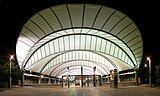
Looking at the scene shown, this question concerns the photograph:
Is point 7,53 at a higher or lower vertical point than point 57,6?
lower

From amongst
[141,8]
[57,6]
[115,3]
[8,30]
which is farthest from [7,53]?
[141,8]

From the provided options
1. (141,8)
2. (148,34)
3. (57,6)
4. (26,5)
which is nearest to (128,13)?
(141,8)

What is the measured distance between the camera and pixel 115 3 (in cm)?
4591

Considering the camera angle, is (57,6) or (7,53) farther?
(7,53)

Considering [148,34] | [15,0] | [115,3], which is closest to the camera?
[15,0]

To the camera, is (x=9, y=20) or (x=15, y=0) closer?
(x=15, y=0)

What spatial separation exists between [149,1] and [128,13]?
444cm

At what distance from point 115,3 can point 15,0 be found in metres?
16.4

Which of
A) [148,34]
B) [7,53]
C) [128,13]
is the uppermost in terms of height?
[128,13]

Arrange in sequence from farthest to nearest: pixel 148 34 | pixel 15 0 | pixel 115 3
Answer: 1. pixel 148 34
2. pixel 115 3
3. pixel 15 0

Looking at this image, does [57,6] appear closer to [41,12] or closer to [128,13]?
[41,12]

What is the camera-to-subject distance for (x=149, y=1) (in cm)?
4428

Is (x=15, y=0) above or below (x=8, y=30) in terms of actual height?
above

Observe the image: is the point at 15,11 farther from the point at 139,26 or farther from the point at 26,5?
the point at 139,26
